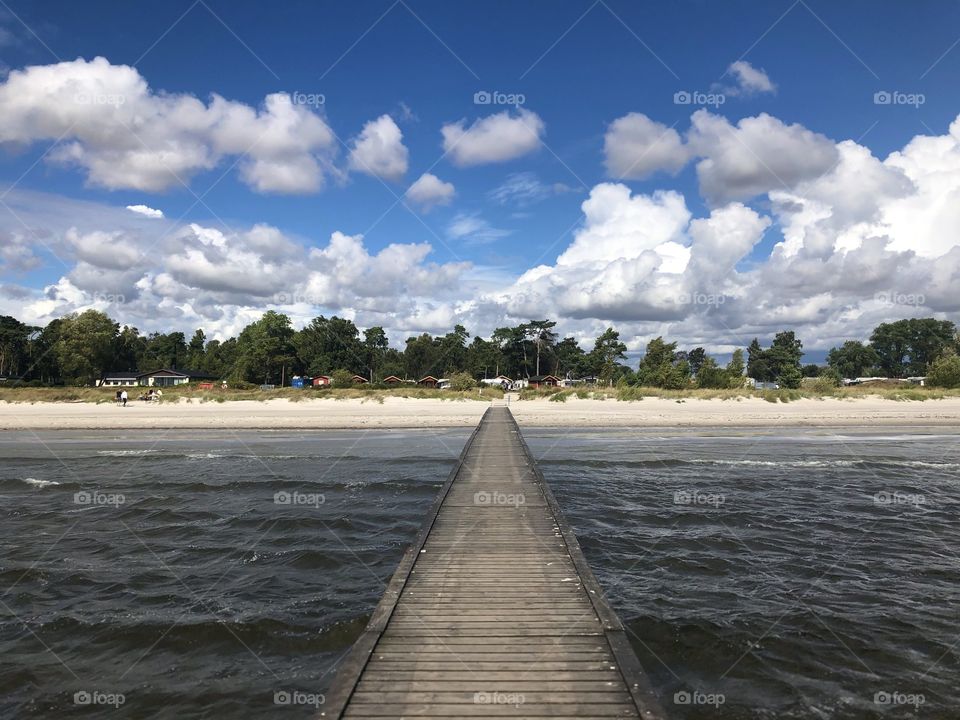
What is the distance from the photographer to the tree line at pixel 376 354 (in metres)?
78.9

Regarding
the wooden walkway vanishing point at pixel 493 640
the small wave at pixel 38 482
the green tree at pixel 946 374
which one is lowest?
the small wave at pixel 38 482

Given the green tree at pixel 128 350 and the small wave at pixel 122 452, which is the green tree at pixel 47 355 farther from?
the small wave at pixel 122 452

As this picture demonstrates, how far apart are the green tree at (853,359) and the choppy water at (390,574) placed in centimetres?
13279

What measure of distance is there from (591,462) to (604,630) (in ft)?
50.7

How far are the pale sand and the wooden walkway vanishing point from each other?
2668 centimetres

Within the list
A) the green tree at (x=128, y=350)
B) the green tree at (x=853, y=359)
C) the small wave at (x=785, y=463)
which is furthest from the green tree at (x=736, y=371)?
the green tree at (x=128, y=350)

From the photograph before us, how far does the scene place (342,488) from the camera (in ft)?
55.0

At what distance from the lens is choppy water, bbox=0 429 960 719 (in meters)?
6.47

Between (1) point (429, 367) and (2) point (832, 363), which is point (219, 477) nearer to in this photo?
(1) point (429, 367)

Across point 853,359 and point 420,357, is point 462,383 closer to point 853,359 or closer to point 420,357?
point 420,357

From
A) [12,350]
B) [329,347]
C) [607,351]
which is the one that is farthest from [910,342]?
[12,350]

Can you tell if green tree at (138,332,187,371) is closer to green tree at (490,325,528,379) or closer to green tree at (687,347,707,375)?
green tree at (490,325,528,379)

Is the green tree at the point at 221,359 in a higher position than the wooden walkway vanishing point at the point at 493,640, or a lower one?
higher

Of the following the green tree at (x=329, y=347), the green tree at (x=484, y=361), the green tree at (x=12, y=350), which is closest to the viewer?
the green tree at (x=12, y=350)
